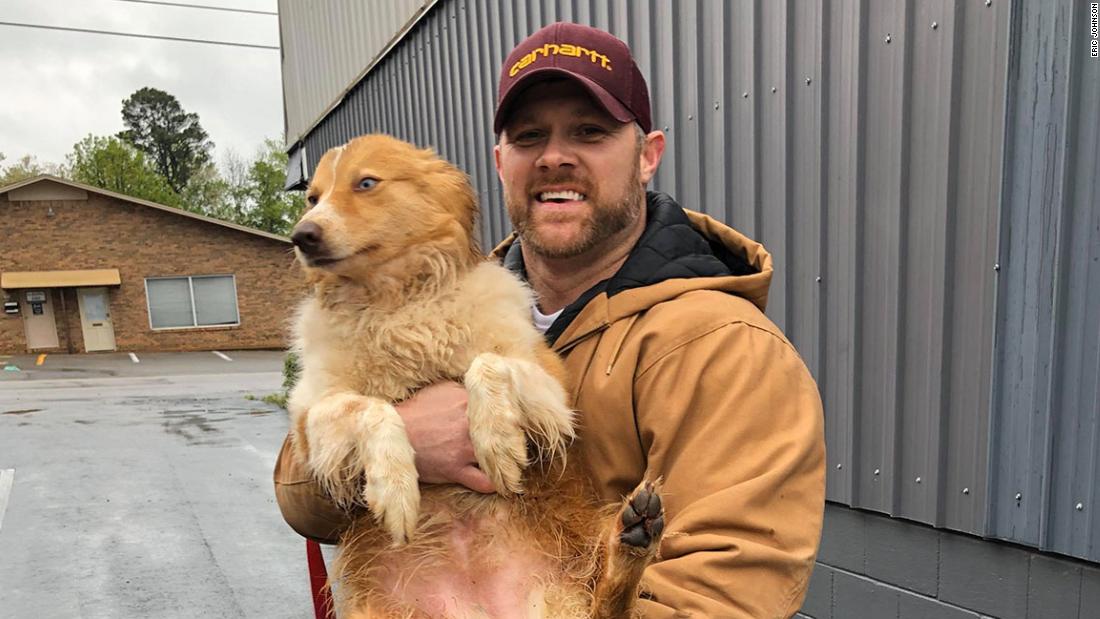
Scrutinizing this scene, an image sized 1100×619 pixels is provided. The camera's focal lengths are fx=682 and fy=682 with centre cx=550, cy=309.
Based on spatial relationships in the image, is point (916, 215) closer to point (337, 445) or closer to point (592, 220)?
point (592, 220)

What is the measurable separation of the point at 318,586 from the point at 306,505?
A: 0.80 metres

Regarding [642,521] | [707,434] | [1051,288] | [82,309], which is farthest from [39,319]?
[1051,288]

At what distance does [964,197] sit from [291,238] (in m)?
2.84

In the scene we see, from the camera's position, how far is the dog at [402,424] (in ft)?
6.15

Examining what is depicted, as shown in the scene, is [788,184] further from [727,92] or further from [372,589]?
[372,589]

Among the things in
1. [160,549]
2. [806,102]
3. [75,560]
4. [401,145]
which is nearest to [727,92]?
[806,102]

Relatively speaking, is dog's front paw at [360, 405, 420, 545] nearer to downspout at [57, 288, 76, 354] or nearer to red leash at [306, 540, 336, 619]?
red leash at [306, 540, 336, 619]

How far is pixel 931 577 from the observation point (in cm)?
340

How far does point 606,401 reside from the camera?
76.5 inches

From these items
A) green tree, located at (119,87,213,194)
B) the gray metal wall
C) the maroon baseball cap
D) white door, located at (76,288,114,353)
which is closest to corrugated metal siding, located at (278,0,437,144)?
the gray metal wall

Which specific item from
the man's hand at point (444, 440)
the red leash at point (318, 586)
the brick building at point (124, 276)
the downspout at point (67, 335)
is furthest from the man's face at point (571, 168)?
the downspout at point (67, 335)

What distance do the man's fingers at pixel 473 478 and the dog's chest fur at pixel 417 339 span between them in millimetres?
297

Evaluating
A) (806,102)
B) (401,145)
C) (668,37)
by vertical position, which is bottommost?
(401,145)

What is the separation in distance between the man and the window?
29684 mm
